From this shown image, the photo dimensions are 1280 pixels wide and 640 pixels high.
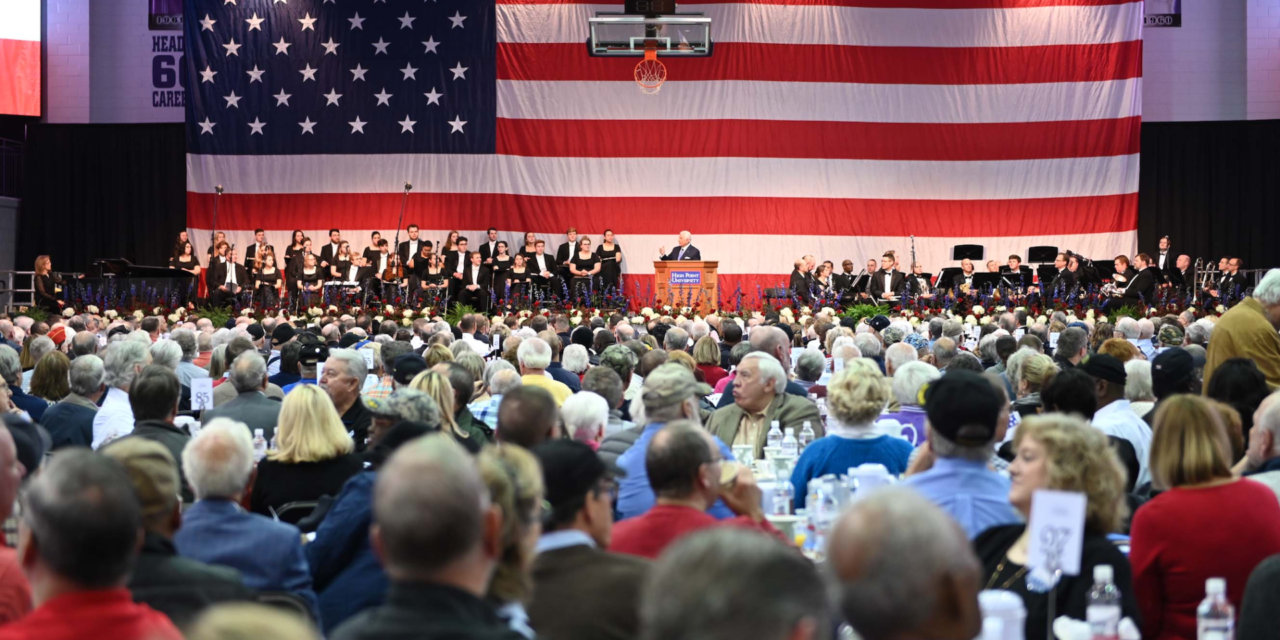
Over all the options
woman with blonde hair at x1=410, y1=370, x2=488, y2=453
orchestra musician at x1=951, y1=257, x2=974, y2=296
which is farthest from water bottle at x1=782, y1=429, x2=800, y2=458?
orchestra musician at x1=951, y1=257, x2=974, y2=296

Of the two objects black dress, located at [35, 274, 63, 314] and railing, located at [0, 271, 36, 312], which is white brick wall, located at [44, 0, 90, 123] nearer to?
railing, located at [0, 271, 36, 312]

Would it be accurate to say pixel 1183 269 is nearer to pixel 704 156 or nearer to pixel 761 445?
pixel 704 156

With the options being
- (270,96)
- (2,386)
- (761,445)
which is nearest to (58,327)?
(2,386)

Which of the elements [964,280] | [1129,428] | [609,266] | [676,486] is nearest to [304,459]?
[676,486]

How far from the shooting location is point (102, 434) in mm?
5484

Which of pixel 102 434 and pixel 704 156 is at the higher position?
pixel 704 156

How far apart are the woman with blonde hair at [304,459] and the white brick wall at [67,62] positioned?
54.3 feet

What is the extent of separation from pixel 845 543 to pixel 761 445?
12.5 feet

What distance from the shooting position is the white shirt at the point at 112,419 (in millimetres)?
5488

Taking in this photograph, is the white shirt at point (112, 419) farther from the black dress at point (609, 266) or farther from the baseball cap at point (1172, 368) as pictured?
the black dress at point (609, 266)

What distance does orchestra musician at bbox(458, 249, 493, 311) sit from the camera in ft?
52.7

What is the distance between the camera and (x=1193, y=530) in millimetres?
3006

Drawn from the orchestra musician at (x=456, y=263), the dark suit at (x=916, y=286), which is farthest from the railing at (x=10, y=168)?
the dark suit at (x=916, y=286)

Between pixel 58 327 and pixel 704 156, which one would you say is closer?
pixel 58 327
